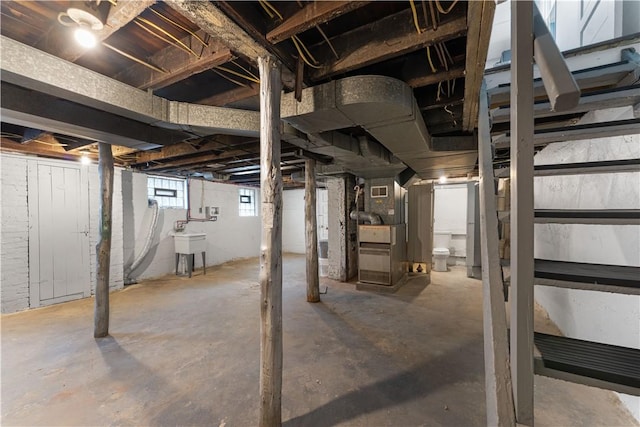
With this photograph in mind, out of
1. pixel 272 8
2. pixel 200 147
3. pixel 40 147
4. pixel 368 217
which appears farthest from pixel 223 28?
pixel 40 147

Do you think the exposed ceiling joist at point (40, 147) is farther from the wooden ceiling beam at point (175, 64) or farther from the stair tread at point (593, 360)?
the stair tread at point (593, 360)

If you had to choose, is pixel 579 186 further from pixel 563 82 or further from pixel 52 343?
pixel 52 343

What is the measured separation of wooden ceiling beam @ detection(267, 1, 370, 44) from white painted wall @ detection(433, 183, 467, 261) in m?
5.66

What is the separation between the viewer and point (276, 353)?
5.31 ft

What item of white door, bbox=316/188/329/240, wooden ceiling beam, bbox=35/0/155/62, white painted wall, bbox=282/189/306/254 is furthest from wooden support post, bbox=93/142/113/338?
white painted wall, bbox=282/189/306/254

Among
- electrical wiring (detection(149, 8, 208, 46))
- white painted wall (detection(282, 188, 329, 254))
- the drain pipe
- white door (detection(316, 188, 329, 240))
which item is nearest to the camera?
electrical wiring (detection(149, 8, 208, 46))

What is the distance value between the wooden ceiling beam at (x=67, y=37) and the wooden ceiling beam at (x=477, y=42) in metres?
1.68

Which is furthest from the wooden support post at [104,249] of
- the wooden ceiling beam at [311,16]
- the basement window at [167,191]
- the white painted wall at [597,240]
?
the white painted wall at [597,240]

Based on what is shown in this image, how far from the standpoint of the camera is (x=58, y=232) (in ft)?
12.7

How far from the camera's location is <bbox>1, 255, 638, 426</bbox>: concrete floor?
1691 mm

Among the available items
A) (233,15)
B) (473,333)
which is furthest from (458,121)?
(233,15)

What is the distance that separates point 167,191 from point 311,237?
4012 millimetres

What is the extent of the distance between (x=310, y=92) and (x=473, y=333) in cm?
295

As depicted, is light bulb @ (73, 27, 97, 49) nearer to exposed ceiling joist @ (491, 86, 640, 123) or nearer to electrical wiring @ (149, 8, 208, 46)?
electrical wiring @ (149, 8, 208, 46)
